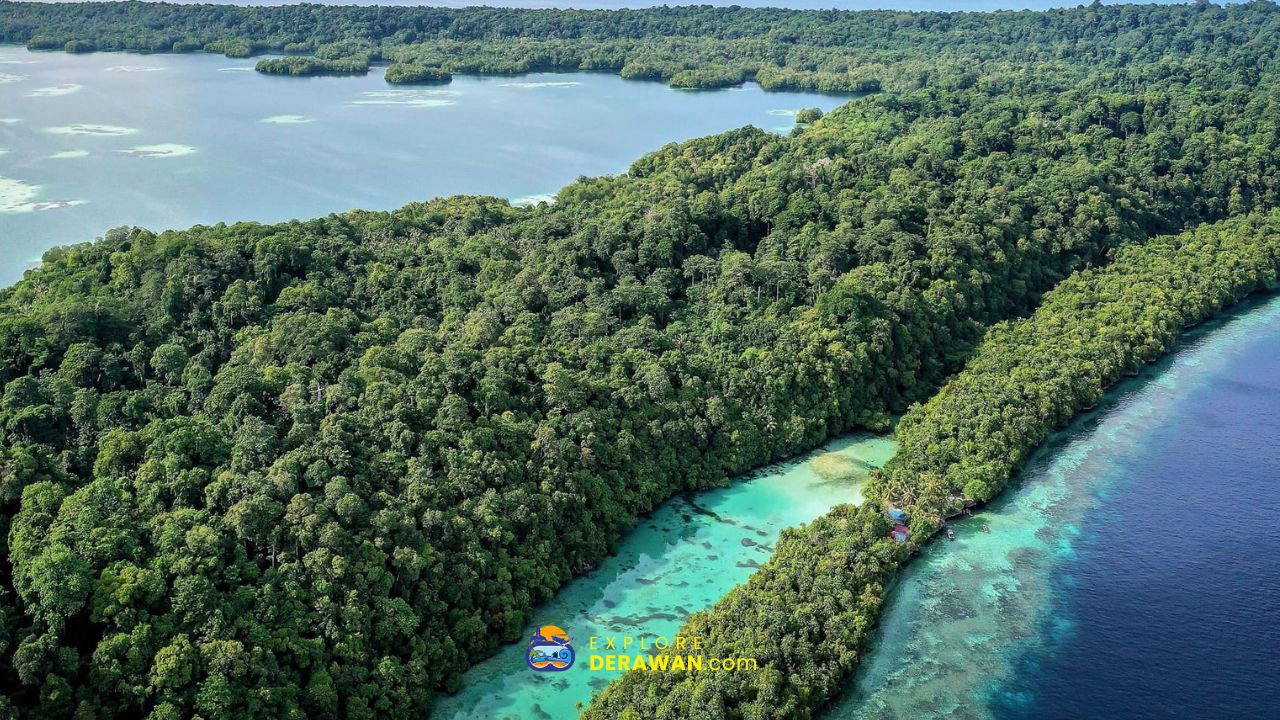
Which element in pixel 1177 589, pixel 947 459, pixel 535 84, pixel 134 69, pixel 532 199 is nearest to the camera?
pixel 1177 589

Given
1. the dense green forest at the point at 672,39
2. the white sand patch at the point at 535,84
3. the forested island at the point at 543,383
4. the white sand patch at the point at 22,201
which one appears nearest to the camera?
the forested island at the point at 543,383

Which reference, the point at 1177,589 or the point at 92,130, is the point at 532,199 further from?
the point at 1177,589

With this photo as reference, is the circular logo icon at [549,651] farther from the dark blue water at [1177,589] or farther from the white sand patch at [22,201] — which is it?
the white sand patch at [22,201]

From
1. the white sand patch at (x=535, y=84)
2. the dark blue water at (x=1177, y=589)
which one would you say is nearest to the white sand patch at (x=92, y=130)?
the white sand patch at (x=535, y=84)

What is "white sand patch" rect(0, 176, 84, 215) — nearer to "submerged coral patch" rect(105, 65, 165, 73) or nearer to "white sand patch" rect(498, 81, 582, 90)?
"submerged coral patch" rect(105, 65, 165, 73)

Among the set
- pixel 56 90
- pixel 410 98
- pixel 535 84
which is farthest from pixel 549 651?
pixel 535 84

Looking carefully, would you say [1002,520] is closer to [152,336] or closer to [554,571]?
[554,571]
